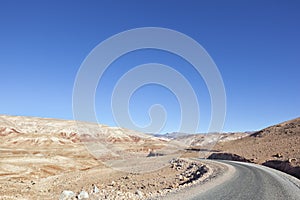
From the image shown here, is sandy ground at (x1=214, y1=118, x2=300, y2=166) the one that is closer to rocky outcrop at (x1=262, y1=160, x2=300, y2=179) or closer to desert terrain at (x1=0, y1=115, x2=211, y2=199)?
rocky outcrop at (x1=262, y1=160, x2=300, y2=179)

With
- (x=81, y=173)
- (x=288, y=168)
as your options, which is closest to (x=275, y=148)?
(x=288, y=168)

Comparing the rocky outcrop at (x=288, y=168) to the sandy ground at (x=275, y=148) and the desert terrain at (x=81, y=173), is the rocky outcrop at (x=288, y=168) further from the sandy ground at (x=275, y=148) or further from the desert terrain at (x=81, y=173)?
the desert terrain at (x=81, y=173)

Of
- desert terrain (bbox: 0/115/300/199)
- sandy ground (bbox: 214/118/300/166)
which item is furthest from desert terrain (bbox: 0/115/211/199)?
sandy ground (bbox: 214/118/300/166)

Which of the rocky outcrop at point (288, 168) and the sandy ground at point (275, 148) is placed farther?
the sandy ground at point (275, 148)

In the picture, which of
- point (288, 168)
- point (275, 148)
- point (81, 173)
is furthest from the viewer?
point (275, 148)

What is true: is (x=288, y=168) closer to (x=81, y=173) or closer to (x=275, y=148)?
(x=275, y=148)

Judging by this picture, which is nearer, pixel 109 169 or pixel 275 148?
pixel 109 169

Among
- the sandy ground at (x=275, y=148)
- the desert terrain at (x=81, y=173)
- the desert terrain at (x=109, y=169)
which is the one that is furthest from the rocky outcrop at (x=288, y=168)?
the desert terrain at (x=81, y=173)

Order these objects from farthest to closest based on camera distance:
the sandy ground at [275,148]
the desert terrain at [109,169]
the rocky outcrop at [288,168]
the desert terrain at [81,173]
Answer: the sandy ground at [275,148] < the rocky outcrop at [288,168] < the desert terrain at [109,169] < the desert terrain at [81,173]

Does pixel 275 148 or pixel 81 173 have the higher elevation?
pixel 275 148

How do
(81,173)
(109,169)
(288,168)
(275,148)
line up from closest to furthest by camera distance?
(288,168) < (81,173) < (109,169) < (275,148)

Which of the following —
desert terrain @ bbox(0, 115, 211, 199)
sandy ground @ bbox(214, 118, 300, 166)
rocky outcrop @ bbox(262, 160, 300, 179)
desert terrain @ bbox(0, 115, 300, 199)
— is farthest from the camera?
sandy ground @ bbox(214, 118, 300, 166)

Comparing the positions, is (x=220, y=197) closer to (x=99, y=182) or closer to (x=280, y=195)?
(x=280, y=195)

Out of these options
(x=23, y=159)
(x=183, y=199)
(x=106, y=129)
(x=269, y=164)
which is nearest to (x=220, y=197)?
(x=183, y=199)
